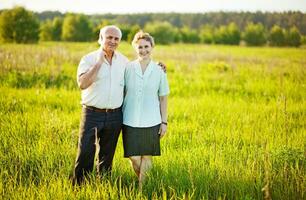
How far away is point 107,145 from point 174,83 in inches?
290

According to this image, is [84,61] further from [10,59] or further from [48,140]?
[10,59]

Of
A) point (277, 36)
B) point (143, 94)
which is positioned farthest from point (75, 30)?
point (143, 94)

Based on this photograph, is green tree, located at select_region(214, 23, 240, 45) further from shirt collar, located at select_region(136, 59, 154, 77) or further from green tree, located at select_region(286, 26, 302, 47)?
shirt collar, located at select_region(136, 59, 154, 77)

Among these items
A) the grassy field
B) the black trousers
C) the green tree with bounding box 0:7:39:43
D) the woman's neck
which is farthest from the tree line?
the black trousers

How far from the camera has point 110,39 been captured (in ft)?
13.6

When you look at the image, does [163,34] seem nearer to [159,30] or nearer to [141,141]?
[159,30]

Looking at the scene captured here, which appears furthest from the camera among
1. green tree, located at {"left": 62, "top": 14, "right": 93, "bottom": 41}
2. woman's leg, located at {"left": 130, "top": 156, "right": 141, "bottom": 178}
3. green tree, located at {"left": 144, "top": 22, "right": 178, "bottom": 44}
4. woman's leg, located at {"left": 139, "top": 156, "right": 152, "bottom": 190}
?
green tree, located at {"left": 144, "top": 22, "right": 178, "bottom": 44}

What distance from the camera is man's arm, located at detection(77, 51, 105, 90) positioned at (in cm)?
405

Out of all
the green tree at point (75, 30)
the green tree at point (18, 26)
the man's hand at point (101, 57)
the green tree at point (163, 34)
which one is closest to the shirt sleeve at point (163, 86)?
the man's hand at point (101, 57)

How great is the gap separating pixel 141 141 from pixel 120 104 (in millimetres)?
472

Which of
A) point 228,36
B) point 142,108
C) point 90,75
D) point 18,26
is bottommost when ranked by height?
point 142,108

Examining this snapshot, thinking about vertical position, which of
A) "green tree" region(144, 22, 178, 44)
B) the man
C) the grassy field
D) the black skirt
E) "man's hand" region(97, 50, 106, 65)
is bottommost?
the grassy field

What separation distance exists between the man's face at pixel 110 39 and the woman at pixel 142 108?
22 centimetres

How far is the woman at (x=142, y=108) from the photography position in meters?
4.30
